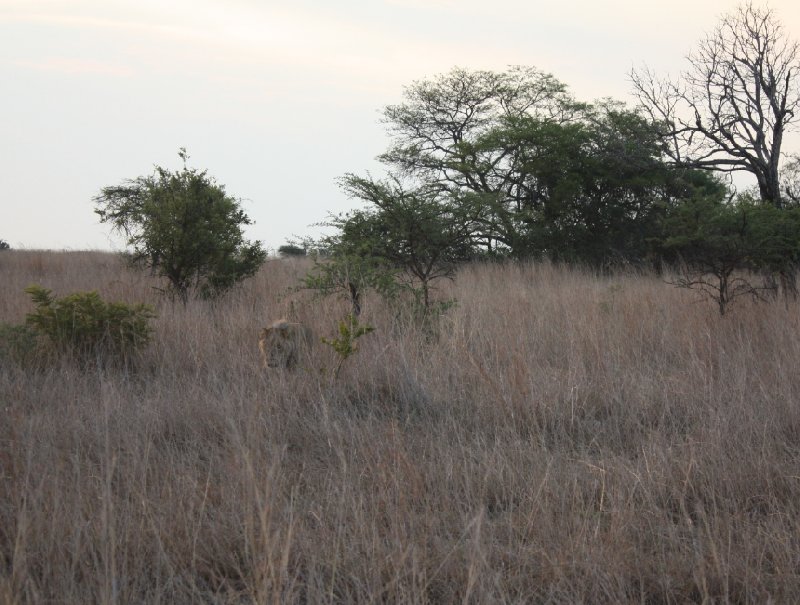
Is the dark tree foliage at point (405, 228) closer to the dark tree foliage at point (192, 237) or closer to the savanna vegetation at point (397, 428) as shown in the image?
the savanna vegetation at point (397, 428)

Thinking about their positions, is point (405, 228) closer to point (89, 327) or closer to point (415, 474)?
point (89, 327)

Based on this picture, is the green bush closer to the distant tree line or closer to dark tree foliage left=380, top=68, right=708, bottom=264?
the distant tree line

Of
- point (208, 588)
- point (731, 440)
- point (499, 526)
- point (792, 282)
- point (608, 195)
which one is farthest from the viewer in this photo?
point (608, 195)

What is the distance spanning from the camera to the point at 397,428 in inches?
157

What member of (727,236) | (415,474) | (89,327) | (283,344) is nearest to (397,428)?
(415,474)

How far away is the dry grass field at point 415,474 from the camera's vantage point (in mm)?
2578

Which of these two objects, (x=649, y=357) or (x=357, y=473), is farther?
(x=649, y=357)

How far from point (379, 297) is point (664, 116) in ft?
27.4

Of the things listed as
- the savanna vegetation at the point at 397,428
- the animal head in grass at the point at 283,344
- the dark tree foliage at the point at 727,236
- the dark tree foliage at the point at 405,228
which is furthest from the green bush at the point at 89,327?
the dark tree foliage at the point at 727,236

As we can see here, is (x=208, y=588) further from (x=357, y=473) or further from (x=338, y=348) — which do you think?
(x=338, y=348)

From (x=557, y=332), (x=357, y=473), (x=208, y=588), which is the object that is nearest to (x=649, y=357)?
(x=557, y=332)

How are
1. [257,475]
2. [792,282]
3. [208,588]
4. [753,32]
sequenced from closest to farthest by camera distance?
[208,588] → [257,475] → [792,282] → [753,32]

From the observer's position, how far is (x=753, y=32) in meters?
13.0

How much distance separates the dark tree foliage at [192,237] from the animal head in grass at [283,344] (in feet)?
13.1
